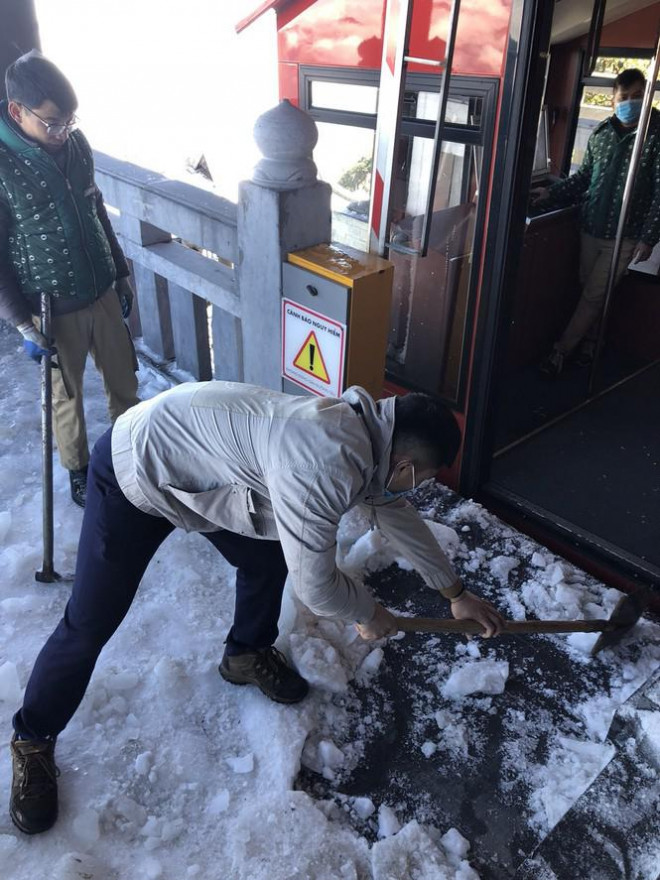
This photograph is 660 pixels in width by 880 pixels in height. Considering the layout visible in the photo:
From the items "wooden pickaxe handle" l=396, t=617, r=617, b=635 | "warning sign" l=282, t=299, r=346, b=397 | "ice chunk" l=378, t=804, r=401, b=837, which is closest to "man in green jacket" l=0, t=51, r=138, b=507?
"warning sign" l=282, t=299, r=346, b=397

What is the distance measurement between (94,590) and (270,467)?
2.53ft

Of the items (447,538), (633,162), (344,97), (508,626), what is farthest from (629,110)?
(508,626)

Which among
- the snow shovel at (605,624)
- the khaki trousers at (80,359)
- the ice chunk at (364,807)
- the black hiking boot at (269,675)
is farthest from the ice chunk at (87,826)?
the khaki trousers at (80,359)

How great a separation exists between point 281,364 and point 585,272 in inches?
111

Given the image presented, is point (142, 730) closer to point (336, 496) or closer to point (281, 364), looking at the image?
point (336, 496)

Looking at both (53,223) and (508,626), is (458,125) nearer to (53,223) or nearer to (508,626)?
(53,223)

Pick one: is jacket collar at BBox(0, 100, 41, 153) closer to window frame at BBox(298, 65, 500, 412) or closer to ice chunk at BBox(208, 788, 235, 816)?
window frame at BBox(298, 65, 500, 412)

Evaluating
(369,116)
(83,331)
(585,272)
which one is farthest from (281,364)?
(585,272)

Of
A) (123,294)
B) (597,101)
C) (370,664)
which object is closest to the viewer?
(370,664)

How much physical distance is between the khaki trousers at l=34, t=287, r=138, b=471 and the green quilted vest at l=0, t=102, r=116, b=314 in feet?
0.32

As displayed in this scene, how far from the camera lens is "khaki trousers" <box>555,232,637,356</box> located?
501 cm

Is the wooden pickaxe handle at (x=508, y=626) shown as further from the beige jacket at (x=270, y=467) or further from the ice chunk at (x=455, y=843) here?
the ice chunk at (x=455, y=843)

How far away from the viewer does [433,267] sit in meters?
3.86

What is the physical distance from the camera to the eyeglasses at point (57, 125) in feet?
9.86
